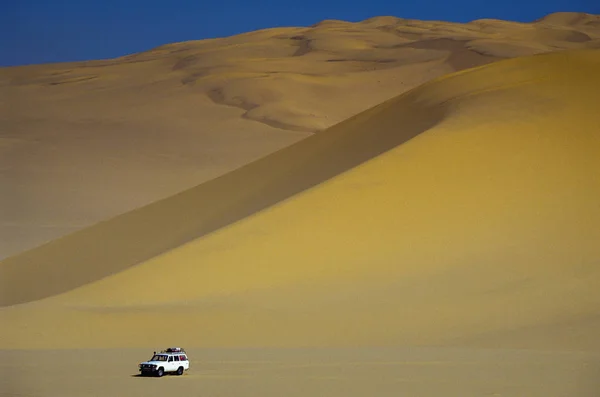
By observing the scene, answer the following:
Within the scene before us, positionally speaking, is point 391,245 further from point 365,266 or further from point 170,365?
point 170,365

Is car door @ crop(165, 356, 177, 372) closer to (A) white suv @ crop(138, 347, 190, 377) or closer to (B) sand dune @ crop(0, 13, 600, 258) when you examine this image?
(A) white suv @ crop(138, 347, 190, 377)

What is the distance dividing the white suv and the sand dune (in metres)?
25.5

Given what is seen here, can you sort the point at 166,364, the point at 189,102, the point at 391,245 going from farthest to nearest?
1. the point at 189,102
2. the point at 391,245
3. the point at 166,364

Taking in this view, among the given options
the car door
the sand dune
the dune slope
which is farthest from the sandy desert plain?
the sand dune

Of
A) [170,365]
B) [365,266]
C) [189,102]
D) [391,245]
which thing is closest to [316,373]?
[170,365]

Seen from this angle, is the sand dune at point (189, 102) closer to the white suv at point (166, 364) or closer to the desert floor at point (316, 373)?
the desert floor at point (316, 373)

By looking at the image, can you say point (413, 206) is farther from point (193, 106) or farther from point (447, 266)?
point (193, 106)

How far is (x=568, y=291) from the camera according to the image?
23.3 meters

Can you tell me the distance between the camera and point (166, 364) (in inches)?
673

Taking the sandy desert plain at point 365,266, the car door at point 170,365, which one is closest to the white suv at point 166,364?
the car door at point 170,365

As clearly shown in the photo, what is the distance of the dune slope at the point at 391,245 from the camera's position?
2244 cm

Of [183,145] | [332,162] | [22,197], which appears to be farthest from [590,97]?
[183,145]

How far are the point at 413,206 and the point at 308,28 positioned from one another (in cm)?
Answer: 7985

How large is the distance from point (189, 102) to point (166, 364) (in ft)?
194
